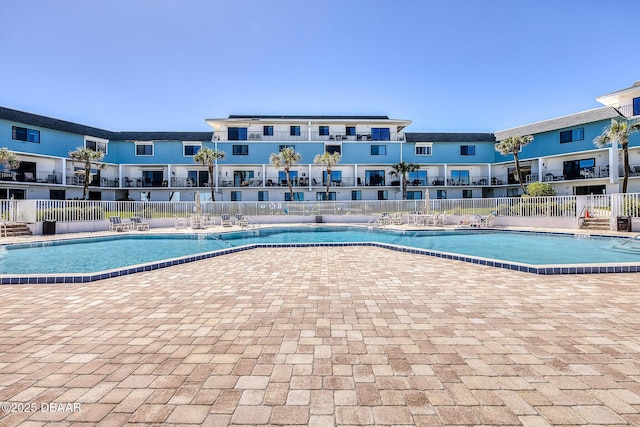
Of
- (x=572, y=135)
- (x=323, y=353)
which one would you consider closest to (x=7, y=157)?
(x=323, y=353)

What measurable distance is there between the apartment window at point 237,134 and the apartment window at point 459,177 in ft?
76.6

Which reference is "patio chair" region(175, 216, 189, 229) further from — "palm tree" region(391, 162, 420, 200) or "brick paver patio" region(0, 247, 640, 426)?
"palm tree" region(391, 162, 420, 200)

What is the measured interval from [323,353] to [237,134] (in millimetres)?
33568

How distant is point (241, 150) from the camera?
33.5 meters

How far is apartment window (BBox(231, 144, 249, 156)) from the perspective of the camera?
33.3 m

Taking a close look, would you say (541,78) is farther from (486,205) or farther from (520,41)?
(486,205)

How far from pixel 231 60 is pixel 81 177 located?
23.5 metres

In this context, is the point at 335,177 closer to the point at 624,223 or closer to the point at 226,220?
the point at 226,220

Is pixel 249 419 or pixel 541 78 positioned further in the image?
pixel 541 78

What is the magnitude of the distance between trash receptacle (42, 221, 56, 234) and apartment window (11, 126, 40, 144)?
17292mm

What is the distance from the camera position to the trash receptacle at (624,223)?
594 inches

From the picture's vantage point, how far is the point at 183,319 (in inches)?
156

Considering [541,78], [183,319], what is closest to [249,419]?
[183,319]

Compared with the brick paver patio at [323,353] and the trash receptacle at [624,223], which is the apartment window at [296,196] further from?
the brick paver patio at [323,353]
